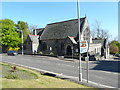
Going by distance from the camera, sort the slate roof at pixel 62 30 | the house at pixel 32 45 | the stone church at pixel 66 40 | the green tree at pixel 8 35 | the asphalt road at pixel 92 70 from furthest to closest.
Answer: the green tree at pixel 8 35
the house at pixel 32 45
the slate roof at pixel 62 30
the stone church at pixel 66 40
the asphalt road at pixel 92 70

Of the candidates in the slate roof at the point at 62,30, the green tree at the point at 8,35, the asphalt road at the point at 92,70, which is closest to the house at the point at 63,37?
the slate roof at the point at 62,30

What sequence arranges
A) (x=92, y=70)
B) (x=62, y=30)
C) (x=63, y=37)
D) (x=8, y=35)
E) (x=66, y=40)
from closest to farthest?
1. (x=92, y=70)
2. (x=66, y=40)
3. (x=63, y=37)
4. (x=62, y=30)
5. (x=8, y=35)

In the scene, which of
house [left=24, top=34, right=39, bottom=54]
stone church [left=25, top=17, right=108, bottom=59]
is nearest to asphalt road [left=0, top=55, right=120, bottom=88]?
stone church [left=25, top=17, right=108, bottom=59]

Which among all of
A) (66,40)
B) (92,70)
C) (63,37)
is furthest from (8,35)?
(92,70)

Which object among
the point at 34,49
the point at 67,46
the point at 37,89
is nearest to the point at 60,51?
the point at 67,46

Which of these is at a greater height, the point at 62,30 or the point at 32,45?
the point at 62,30

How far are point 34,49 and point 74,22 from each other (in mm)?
16174

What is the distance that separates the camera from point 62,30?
1657 inches

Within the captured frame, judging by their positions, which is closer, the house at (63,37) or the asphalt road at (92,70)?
→ the asphalt road at (92,70)

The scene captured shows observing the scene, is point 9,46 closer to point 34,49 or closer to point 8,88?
point 34,49

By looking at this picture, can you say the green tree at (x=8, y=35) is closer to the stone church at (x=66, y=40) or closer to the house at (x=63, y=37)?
the stone church at (x=66, y=40)

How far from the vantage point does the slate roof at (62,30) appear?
130 feet

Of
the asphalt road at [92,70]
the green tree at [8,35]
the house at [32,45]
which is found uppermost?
the green tree at [8,35]

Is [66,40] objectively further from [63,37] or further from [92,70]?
[92,70]
